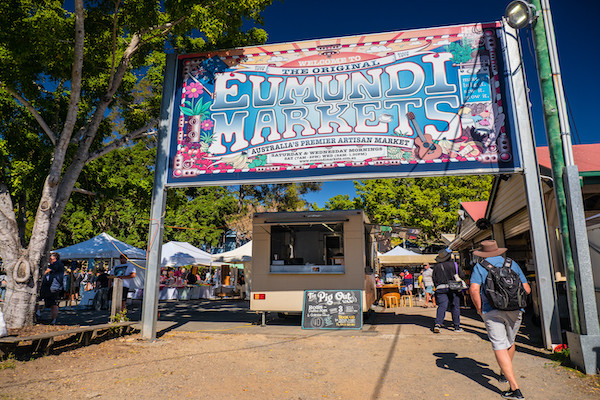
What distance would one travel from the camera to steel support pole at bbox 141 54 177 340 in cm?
730

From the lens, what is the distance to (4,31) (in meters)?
7.03

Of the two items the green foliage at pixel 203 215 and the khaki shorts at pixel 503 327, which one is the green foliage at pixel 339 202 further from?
the khaki shorts at pixel 503 327

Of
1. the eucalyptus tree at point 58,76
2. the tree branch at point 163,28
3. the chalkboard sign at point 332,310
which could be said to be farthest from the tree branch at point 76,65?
the chalkboard sign at point 332,310

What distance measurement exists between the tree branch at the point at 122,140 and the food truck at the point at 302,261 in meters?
3.58

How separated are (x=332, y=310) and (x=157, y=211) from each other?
13.9ft

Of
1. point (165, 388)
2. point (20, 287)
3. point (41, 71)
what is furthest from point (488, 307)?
point (41, 71)

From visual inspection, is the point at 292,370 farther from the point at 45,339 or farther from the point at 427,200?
the point at 427,200

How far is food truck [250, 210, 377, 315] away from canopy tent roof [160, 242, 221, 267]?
8.63 meters

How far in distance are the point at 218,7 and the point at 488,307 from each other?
7250 mm

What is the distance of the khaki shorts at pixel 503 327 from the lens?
4055 millimetres

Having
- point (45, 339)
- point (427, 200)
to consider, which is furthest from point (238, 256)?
point (427, 200)

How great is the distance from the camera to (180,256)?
55.1 feet

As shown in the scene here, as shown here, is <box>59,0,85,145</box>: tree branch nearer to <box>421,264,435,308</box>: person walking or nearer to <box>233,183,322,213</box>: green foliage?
<box>421,264,435,308</box>: person walking

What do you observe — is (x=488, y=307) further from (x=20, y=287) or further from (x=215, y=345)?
(x=20, y=287)
